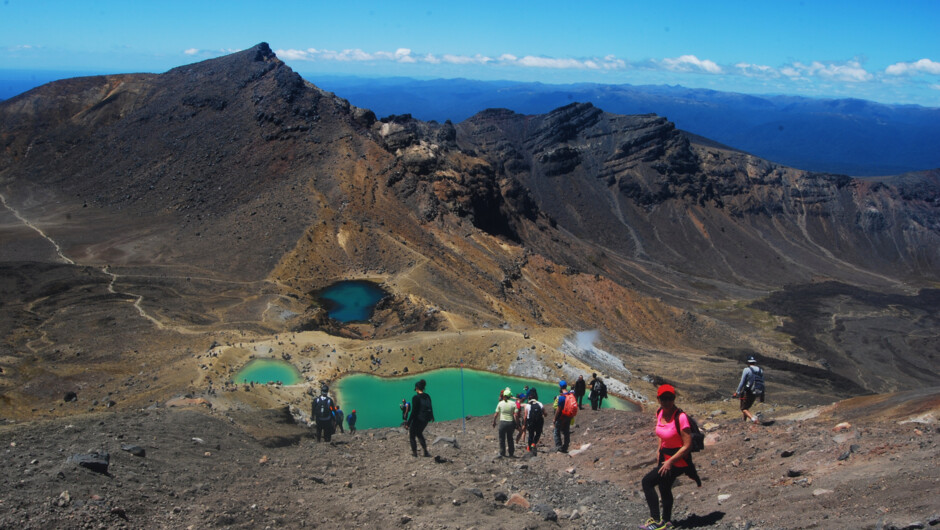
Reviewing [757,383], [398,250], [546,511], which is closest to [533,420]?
[546,511]

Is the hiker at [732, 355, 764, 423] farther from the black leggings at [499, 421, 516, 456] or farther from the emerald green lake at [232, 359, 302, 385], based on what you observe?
the emerald green lake at [232, 359, 302, 385]

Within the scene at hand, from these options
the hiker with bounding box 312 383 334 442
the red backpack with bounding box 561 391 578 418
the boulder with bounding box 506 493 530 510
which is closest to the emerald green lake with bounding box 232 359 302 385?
the hiker with bounding box 312 383 334 442

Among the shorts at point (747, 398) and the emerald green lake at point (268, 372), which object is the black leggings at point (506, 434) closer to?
the shorts at point (747, 398)

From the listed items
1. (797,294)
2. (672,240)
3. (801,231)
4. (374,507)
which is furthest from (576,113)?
(374,507)

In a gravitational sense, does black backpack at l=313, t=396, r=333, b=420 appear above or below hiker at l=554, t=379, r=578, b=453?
below

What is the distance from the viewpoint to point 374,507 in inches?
400

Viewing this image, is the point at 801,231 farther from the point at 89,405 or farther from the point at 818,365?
the point at 89,405

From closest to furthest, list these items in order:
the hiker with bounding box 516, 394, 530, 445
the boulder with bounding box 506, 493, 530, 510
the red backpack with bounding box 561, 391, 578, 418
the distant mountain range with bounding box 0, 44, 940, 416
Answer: the boulder with bounding box 506, 493, 530, 510 < the red backpack with bounding box 561, 391, 578, 418 < the hiker with bounding box 516, 394, 530, 445 < the distant mountain range with bounding box 0, 44, 940, 416

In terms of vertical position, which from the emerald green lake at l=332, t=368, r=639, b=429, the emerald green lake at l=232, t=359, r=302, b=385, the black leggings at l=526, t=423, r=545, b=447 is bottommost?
the emerald green lake at l=332, t=368, r=639, b=429

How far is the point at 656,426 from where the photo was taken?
377 inches

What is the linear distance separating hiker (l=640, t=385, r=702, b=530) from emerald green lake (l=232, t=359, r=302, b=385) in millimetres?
19402

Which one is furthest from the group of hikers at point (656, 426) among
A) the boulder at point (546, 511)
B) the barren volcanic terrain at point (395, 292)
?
the boulder at point (546, 511)

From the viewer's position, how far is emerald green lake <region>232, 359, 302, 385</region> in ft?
83.9

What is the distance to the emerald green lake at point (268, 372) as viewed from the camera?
25578 mm
